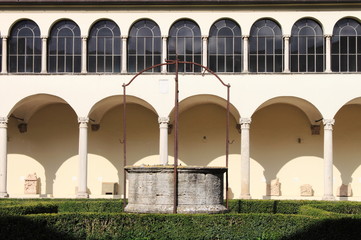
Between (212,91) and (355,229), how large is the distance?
1596cm

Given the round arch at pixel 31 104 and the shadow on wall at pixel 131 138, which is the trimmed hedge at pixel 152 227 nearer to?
the round arch at pixel 31 104

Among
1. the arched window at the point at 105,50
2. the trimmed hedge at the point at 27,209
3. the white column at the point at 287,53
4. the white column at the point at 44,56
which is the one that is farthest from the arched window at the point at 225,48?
the trimmed hedge at the point at 27,209

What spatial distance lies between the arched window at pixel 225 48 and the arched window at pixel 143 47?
2.62 metres

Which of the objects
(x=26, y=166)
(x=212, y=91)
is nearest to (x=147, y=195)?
(x=212, y=91)

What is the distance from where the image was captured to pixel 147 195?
18922mm

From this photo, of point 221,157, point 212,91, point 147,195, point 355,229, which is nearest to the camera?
point 355,229

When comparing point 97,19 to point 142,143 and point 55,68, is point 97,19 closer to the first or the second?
point 55,68

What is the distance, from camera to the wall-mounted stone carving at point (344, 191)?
3522 centimetres

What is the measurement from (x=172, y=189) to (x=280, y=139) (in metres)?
18.4

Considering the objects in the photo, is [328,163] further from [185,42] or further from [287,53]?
[185,42]

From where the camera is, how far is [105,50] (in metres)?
33.1

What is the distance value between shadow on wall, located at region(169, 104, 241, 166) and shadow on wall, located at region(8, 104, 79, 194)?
18.4 feet

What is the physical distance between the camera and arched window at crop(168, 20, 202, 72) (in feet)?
108

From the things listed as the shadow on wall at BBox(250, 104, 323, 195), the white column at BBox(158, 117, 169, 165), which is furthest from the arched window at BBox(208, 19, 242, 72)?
the shadow on wall at BBox(250, 104, 323, 195)
